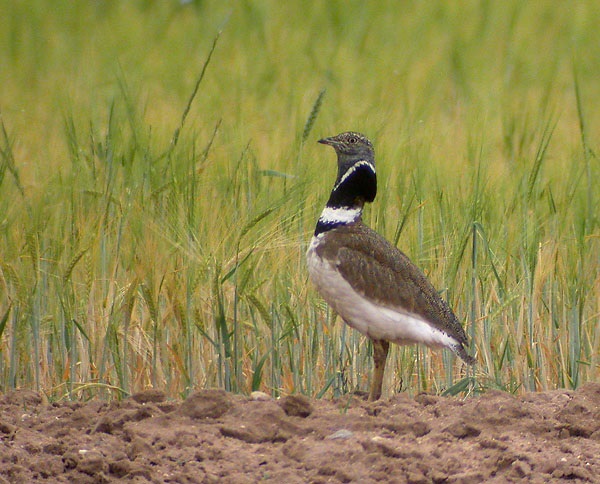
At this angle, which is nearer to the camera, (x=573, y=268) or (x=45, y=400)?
(x=45, y=400)

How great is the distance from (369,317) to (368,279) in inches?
5.8

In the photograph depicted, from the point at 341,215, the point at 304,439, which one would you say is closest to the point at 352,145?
the point at 341,215

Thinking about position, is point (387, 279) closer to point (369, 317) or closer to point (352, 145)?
point (369, 317)

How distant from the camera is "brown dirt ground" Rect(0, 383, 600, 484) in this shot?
3.37 m

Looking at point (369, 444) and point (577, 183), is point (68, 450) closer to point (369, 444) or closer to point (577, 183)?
point (369, 444)

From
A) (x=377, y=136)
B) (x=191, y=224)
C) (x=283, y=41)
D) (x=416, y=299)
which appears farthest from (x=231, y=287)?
(x=283, y=41)

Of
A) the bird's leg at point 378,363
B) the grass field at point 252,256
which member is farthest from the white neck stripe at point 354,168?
the bird's leg at point 378,363

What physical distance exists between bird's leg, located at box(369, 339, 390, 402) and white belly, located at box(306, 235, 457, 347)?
0.34ft

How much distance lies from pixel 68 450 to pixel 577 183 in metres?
2.45

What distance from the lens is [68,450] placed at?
3.47 metres

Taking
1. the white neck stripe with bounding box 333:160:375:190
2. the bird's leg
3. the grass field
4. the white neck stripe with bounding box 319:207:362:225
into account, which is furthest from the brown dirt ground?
the white neck stripe with bounding box 333:160:375:190

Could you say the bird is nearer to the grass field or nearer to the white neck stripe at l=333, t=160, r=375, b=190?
the white neck stripe at l=333, t=160, r=375, b=190

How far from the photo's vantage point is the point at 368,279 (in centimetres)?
430

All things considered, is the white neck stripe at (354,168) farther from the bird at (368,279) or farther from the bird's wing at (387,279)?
the bird's wing at (387,279)
